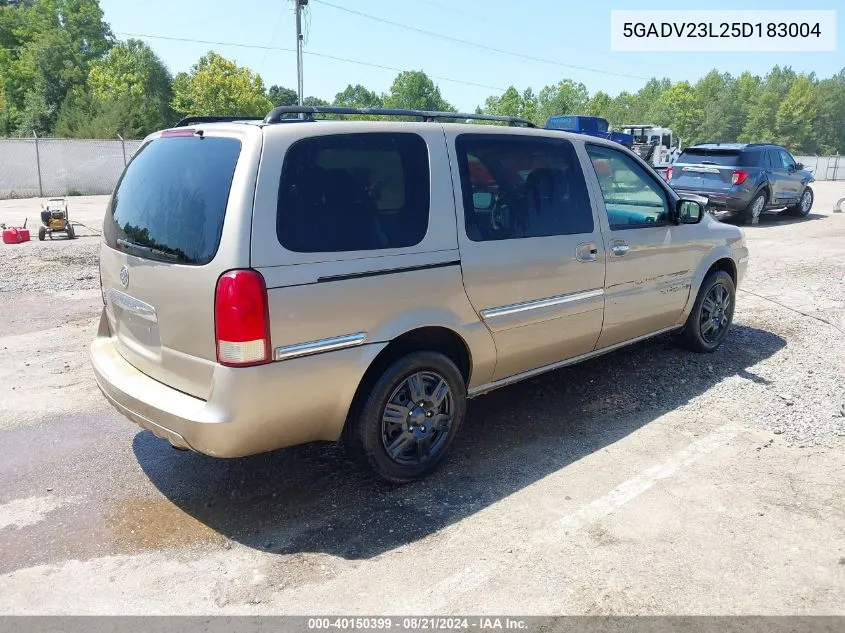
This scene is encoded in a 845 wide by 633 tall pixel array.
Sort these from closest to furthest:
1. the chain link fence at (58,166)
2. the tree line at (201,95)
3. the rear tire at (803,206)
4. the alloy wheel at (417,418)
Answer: the alloy wheel at (417,418) < the rear tire at (803,206) < the chain link fence at (58,166) < the tree line at (201,95)

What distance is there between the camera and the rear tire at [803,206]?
690 inches

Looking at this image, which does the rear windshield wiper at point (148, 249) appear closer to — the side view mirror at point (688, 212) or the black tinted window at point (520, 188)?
the black tinted window at point (520, 188)

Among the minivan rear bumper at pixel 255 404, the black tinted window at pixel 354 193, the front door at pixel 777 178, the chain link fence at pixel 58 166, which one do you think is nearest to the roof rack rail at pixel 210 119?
the black tinted window at pixel 354 193

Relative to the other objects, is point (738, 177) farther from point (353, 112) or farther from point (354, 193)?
point (354, 193)

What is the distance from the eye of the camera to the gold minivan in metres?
2.98

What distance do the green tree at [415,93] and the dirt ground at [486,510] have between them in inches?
4124

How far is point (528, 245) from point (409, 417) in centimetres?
130

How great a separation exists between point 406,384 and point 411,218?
901 millimetres

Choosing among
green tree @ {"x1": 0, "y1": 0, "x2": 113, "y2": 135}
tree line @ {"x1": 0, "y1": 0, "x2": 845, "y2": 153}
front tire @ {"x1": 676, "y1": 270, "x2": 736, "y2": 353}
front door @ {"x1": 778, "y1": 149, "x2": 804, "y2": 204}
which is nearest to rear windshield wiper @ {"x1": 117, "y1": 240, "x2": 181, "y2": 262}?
front tire @ {"x1": 676, "y1": 270, "x2": 736, "y2": 353}

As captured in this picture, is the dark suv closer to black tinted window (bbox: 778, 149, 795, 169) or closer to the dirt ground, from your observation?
black tinted window (bbox: 778, 149, 795, 169)

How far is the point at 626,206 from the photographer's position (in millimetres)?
4891

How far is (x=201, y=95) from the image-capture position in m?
58.8

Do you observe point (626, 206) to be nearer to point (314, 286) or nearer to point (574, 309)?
point (574, 309)

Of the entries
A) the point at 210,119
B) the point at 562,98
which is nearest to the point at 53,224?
the point at 210,119
